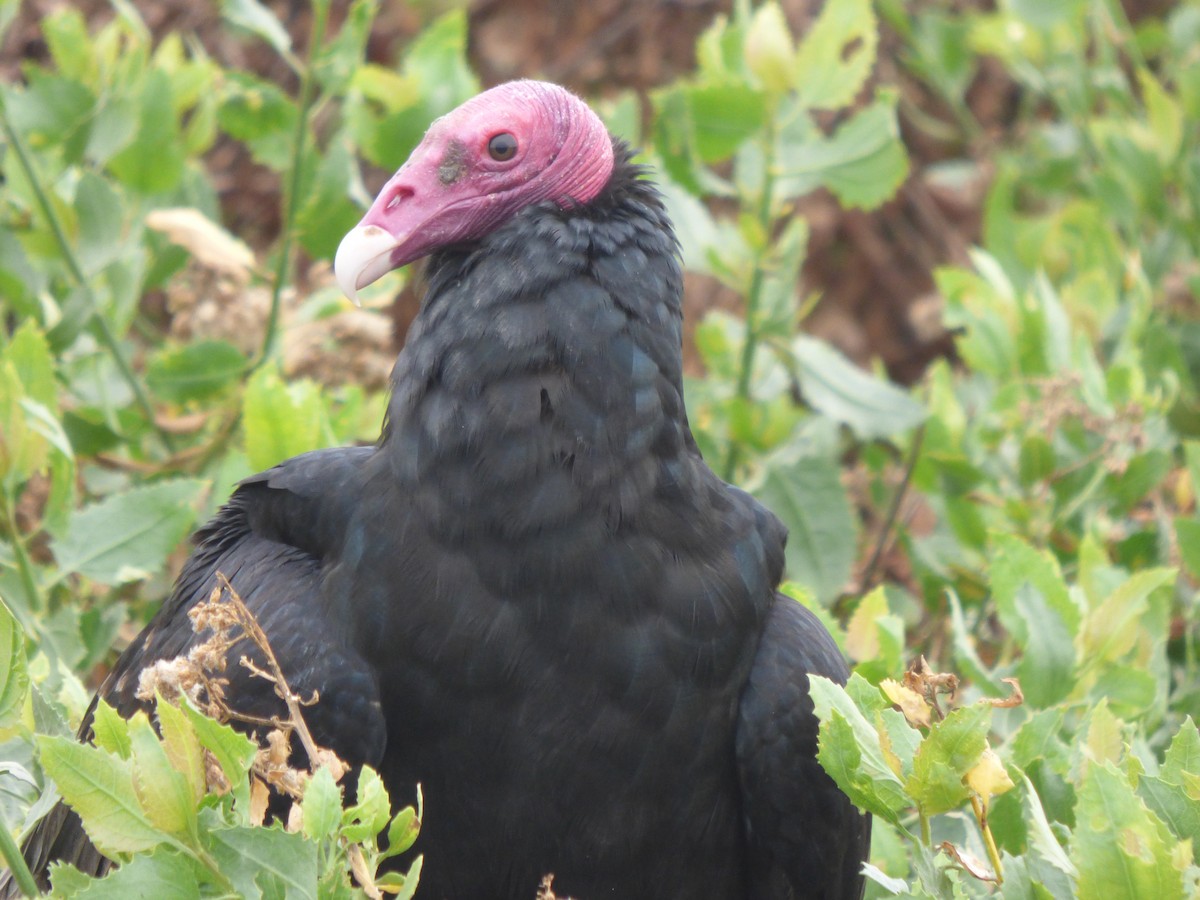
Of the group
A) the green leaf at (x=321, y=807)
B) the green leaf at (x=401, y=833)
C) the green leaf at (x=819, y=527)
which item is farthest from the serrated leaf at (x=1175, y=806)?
the green leaf at (x=819, y=527)

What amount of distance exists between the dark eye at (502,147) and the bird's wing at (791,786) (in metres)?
1.02

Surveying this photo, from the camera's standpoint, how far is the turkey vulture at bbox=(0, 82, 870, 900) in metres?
2.83

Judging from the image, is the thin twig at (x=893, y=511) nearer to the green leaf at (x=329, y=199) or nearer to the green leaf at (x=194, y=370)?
the green leaf at (x=329, y=199)

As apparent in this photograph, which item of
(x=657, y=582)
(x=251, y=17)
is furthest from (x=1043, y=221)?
(x=657, y=582)

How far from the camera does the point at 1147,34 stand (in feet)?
22.1

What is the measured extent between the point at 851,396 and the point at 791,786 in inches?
56.3

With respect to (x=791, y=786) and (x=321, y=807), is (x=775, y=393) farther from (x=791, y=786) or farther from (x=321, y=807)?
(x=321, y=807)

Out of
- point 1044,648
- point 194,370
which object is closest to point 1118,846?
point 1044,648

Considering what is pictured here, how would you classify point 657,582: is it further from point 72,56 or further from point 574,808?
point 72,56

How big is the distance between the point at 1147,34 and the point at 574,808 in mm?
5064

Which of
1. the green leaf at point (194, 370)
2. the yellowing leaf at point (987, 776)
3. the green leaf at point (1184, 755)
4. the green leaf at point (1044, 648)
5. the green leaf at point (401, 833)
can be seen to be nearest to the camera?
the green leaf at point (401, 833)

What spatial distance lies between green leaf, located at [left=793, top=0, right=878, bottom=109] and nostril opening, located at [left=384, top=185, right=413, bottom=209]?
4.69 ft

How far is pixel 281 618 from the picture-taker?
9.45 ft

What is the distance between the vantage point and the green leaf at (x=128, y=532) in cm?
343
